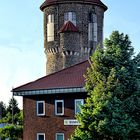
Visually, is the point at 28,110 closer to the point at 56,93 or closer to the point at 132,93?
the point at 56,93

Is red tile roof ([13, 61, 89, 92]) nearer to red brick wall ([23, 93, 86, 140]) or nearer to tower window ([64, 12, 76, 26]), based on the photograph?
red brick wall ([23, 93, 86, 140])

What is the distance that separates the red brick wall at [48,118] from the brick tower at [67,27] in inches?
809

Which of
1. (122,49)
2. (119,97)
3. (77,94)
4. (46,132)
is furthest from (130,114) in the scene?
(46,132)

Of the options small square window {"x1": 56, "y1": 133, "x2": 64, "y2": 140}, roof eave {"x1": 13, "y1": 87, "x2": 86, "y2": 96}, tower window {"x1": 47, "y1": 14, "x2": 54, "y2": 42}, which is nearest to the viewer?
roof eave {"x1": 13, "y1": 87, "x2": 86, "y2": 96}

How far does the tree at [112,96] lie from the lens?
26.3m

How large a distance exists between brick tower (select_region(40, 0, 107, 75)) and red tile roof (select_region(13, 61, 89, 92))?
18889mm

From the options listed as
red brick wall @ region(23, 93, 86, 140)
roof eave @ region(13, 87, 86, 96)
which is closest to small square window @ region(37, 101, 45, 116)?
red brick wall @ region(23, 93, 86, 140)

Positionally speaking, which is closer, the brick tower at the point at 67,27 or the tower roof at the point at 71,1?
the brick tower at the point at 67,27

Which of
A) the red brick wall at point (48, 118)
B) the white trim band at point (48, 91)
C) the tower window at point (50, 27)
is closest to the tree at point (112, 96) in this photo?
the white trim band at point (48, 91)

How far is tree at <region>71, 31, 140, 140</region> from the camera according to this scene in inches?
1035

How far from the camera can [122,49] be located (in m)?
28.0

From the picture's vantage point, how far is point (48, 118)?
3759cm

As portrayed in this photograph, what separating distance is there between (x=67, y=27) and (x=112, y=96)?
32067mm

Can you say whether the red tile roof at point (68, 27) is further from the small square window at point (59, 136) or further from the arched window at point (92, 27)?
the small square window at point (59, 136)
